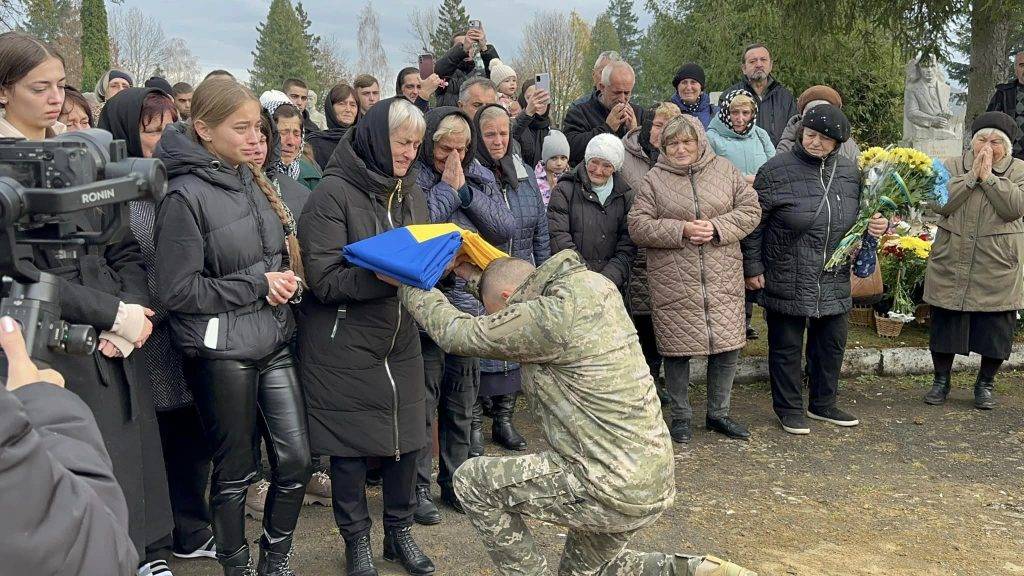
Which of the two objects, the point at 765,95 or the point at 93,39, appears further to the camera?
the point at 93,39

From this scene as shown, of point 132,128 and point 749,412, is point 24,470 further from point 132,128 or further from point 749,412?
point 749,412

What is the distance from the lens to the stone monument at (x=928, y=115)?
54.0ft

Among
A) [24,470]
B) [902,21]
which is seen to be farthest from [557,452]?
[902,21]

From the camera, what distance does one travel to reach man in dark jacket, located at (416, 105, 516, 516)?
4.80 meters

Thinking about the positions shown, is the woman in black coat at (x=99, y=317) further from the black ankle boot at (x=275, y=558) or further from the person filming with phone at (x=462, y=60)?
the person filming with phone at (x=462, y=60)

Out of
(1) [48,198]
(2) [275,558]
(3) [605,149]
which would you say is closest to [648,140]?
(3) [605,149]

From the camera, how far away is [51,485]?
1.63 meters

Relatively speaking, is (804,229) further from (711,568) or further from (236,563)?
(236,563)

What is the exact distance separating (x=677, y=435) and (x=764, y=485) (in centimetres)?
85

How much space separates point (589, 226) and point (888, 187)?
2.14m

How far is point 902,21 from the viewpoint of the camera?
39.5 ft

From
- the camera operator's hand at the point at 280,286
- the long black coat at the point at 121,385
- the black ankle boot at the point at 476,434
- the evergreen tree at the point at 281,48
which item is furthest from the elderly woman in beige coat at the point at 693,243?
the evergreen tree at the point at 281,48

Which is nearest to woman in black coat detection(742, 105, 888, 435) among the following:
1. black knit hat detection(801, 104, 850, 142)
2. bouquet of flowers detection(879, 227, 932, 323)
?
black knit hat detection(801, 104, 850, 142)

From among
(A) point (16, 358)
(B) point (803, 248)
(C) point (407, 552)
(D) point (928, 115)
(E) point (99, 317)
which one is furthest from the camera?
(D) point (928, 115)
